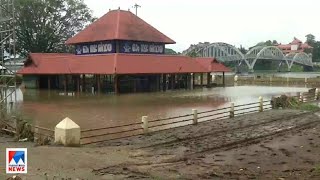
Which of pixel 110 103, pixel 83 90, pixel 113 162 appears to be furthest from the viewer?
pixel 83 90

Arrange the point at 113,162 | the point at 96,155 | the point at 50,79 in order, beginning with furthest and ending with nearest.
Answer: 1. the point at 50,79
2. the point at 96,155
3. the point at 113,162

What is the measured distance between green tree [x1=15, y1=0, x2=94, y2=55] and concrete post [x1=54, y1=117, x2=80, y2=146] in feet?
160

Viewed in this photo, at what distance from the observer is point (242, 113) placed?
22.4 m

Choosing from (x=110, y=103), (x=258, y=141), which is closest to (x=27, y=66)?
(x=110, y=103)

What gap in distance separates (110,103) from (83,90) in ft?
39.6

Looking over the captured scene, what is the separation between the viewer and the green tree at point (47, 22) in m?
58.3

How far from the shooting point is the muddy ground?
9047mm

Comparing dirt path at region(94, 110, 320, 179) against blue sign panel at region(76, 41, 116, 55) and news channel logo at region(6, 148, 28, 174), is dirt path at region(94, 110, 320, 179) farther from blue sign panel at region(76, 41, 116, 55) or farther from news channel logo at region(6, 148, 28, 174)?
blue sign panel at region(76, 41, 116, 55)

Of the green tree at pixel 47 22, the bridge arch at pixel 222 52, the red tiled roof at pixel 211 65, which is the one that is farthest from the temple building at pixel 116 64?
the bridge arch at pixel 222 52

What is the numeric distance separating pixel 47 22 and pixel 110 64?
26330mm

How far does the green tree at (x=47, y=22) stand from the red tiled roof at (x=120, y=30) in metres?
15.4

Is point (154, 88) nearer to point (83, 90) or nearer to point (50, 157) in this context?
point (83, 90)

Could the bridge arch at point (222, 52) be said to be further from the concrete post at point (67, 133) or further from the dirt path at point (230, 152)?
the concrete post at point (67, 133)

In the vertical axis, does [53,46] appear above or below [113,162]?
above
